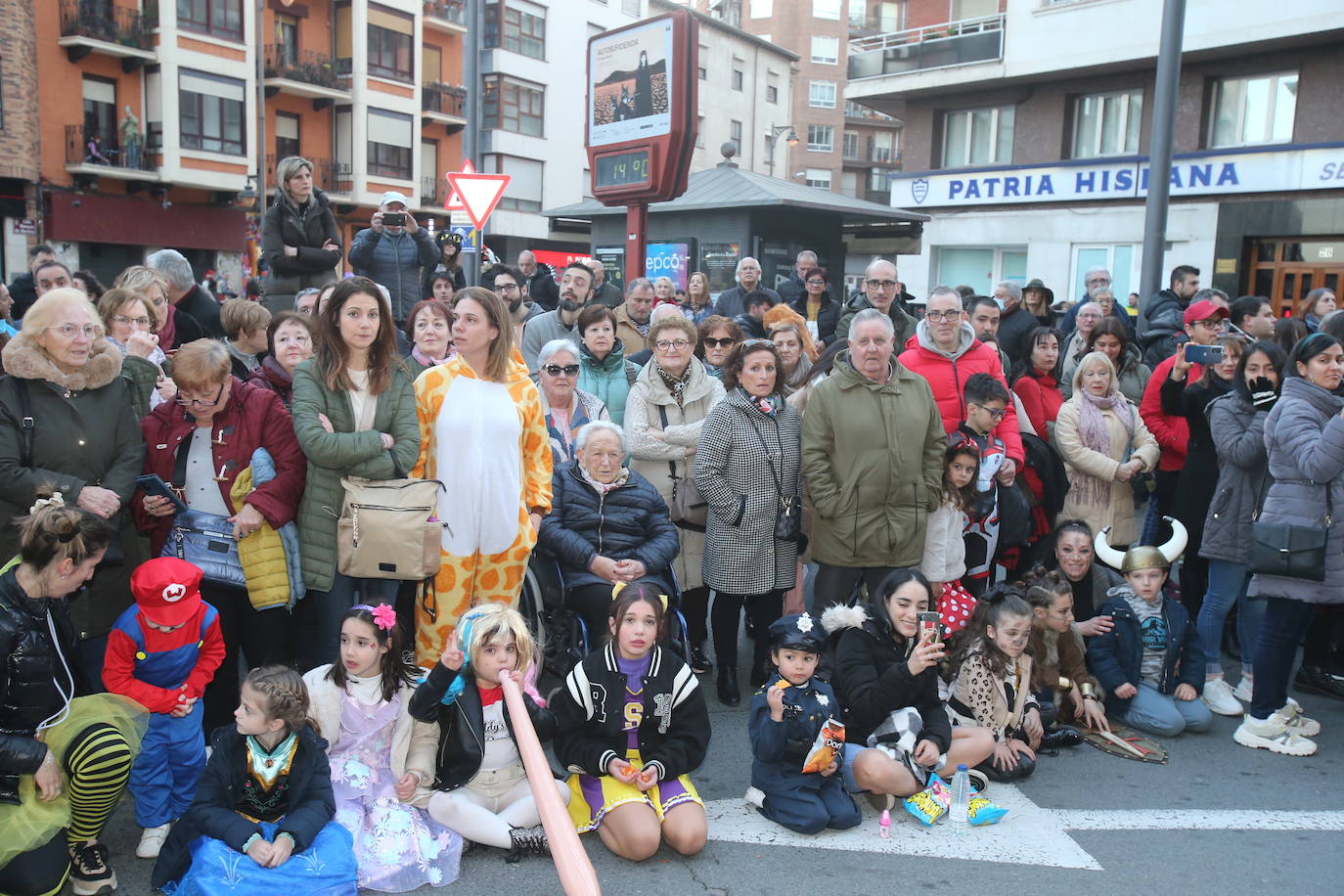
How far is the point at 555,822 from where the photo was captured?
315cm

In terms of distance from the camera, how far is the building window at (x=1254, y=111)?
1930cm

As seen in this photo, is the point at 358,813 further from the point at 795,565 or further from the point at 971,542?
the point at 971,542

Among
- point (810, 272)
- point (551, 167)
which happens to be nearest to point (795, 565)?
point (810, 272)

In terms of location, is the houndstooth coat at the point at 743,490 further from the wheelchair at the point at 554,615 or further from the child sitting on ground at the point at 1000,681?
the child sitting on ground at the point at 1000,681

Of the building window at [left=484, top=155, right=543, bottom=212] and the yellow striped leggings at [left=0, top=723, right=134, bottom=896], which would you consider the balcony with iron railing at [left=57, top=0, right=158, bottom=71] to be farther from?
the yellow striped leggings at [left=0, top=723, right=134, bottom=896]

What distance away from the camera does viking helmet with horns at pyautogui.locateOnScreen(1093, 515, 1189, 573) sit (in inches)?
222

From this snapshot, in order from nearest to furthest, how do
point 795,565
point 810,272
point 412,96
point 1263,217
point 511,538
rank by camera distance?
point 511,538
point 795,565
point 810,272
point 1263,217
point 412,96

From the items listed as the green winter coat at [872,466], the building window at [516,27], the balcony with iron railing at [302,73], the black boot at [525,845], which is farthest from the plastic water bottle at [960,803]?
the building window at [516,27]

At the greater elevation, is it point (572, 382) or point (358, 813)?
point (572, 382)

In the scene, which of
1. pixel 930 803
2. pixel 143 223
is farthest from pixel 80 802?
pixel 143 223

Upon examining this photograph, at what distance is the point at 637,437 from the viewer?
596 cm

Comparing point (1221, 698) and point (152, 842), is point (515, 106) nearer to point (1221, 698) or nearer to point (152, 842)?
point (1221, 698)

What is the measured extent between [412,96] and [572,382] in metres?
34.4

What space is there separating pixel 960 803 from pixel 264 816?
110 inches
